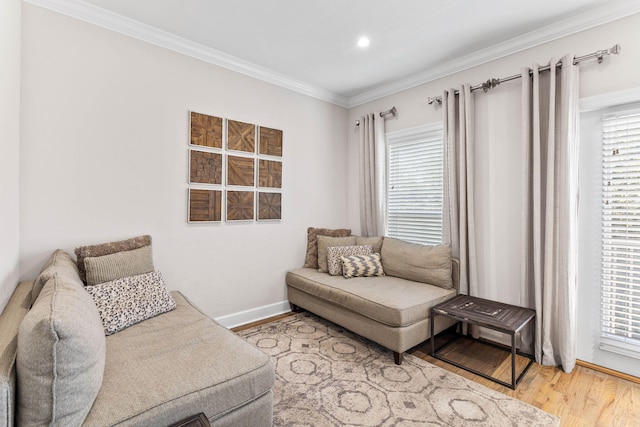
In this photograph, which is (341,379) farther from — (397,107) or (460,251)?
(397,107)

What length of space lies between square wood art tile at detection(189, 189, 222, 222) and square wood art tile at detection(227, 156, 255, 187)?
205 millimetres

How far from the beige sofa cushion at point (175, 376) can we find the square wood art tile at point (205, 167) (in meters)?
1.40

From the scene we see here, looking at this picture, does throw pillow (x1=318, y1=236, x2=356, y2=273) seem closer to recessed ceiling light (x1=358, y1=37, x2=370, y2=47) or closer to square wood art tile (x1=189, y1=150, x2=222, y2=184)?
square wood art tile (x1=189, y1=150, x2=222, y2=184)

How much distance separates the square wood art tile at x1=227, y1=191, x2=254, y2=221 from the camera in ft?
9.98

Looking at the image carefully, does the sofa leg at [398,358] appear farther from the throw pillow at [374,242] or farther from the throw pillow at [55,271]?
the throw pillow at [55,271]

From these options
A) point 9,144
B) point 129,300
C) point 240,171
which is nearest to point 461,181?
point 240,171

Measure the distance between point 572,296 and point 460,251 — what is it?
87 cm

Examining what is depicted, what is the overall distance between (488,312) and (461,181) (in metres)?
1.19

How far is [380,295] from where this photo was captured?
2615 millimetres

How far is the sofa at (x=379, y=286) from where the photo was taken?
7.95 feet

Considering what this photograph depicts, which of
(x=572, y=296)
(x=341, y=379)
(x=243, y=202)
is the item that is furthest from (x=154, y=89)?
(x=572, y=296)

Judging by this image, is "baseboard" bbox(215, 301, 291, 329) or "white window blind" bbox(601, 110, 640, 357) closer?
"white window blind" bbox(601, 110, 640, 357)

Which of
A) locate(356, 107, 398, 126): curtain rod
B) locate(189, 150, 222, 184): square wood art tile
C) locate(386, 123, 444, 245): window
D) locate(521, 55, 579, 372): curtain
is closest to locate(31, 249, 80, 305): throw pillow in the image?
locate(189, 150, 222, 184): square wood art tile

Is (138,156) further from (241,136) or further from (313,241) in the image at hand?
(313,241)
